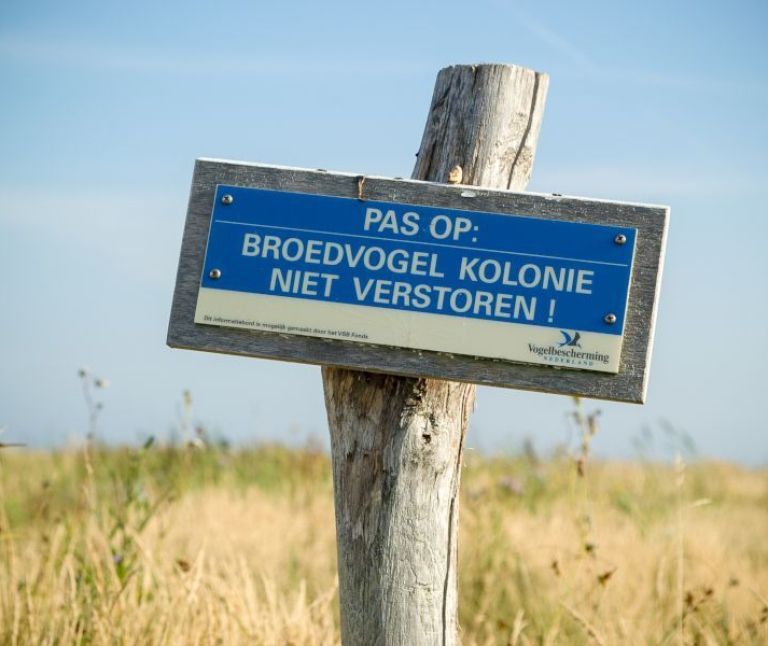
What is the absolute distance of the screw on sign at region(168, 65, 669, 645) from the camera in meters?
2.31

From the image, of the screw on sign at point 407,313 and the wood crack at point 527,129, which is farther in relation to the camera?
the wood crack at point 527,129

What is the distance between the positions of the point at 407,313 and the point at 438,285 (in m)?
0.11

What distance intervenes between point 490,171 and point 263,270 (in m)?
0.68

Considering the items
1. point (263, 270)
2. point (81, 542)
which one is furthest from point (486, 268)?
point (81, 542)

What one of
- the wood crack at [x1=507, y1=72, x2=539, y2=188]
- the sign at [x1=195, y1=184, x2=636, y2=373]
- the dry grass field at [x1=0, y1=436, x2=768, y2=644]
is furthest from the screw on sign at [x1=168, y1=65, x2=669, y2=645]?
the dry grass field at [x1=0, y1=436, x2=768, y2=644]

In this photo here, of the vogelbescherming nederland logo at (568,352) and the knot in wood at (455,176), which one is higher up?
the knot in wood at (455,176)

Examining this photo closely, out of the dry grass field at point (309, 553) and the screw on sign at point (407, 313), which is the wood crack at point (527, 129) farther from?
the dry grass field at point (309, 553)

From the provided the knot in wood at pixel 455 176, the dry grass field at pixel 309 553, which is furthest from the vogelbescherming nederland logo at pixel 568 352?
the dry grass field at pixel 309 553

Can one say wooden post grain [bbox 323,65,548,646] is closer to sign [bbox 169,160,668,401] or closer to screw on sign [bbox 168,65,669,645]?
screw on sign [bbox 168,65,669,645]

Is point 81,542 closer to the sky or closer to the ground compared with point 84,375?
closer to the ground

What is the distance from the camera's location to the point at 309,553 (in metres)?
5.89

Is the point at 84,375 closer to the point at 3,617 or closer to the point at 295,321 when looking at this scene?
the point at 3,617

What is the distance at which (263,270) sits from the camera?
240 centimetres

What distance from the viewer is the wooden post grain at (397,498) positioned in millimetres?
2355
